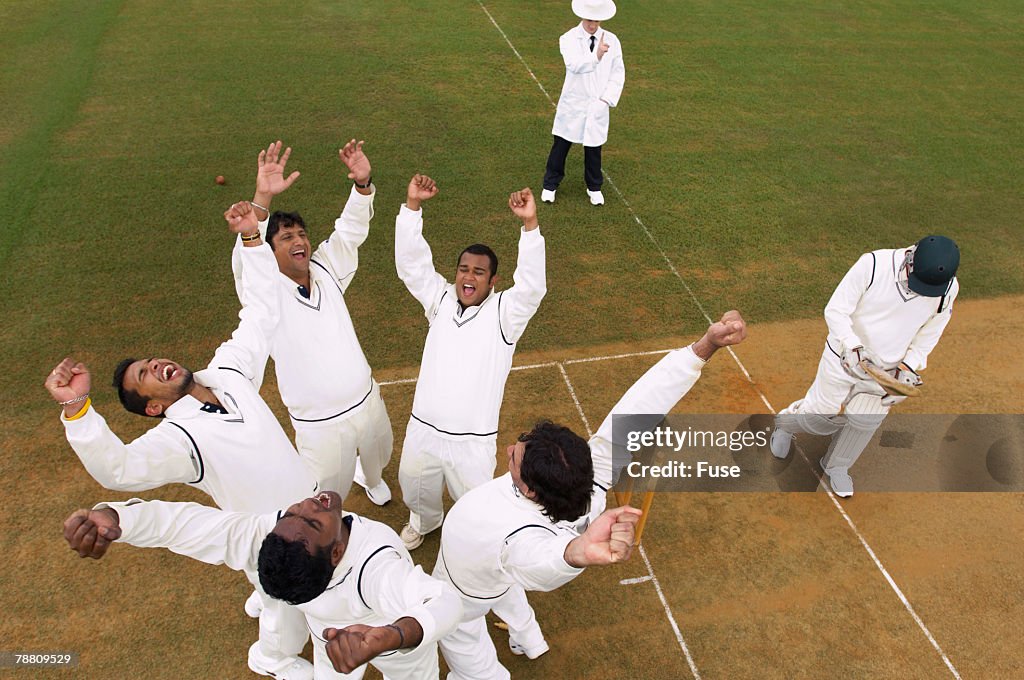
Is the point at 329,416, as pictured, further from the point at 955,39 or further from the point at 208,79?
the point at 955,39

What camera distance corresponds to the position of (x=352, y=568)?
124 inches

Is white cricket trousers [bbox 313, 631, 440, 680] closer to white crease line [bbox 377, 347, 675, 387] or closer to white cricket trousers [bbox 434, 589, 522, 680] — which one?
white cricket trousers [bbox 434, 589, 522, 680]

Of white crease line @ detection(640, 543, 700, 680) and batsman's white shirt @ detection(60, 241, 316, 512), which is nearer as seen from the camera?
batsman's white shirt @ detection(60, 241, 316, 512)

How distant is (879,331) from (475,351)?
2931 millimetres

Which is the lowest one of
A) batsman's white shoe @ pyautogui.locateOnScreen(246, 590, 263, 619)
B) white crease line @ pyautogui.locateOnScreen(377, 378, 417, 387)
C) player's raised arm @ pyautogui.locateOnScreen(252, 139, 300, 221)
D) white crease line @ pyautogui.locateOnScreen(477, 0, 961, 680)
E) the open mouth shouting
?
batsman's white shoe @ pyautogui.locateOnScreen(246, 590, 263, 619)

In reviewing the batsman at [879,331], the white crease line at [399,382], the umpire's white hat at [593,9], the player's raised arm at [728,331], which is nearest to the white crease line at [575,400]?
the white crease line at [399,382]

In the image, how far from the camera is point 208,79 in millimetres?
11148

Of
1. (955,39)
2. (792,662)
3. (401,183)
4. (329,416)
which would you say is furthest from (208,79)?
(955,39)

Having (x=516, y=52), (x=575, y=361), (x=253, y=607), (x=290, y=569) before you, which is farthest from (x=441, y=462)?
(x=516, y=52)

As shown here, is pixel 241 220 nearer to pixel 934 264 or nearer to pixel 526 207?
pixel 526 207

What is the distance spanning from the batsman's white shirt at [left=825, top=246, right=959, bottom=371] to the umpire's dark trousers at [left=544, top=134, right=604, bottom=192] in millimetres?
4136

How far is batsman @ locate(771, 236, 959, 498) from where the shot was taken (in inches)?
190

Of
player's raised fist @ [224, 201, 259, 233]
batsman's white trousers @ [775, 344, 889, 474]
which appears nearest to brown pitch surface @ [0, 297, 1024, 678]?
batsman's white trousers @ [775, 344, 889, 474]

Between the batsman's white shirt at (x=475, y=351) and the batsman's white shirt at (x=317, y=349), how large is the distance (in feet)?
1.55
